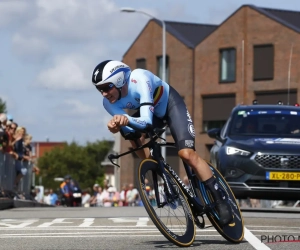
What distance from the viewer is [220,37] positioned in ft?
223

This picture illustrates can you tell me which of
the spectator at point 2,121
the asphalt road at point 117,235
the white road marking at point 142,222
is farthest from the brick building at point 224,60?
the asphalt road at point 117,235

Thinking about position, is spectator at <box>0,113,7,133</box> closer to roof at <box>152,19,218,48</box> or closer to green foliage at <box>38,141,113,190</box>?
roof at <box>152,19,218,48</box>

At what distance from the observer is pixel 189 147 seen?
928 cm

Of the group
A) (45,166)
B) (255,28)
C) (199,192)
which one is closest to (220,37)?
(255,28)

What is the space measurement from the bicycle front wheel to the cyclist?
32 centimetres

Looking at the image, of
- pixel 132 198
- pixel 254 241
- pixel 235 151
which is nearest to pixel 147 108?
pixel 254 241

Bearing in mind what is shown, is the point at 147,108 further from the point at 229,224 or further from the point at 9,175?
the point at 9,175

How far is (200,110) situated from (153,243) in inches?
2373

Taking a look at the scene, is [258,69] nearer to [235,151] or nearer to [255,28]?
[255,28]

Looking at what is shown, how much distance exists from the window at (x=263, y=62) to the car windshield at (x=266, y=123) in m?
46.3

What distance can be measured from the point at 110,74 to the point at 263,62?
2235 inches

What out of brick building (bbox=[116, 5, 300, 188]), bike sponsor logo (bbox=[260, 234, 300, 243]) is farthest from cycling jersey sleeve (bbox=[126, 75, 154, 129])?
brick building (bbox=[116, 5, 300, 188])

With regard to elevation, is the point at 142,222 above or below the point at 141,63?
below

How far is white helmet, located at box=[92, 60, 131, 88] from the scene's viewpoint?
888 centimetres
